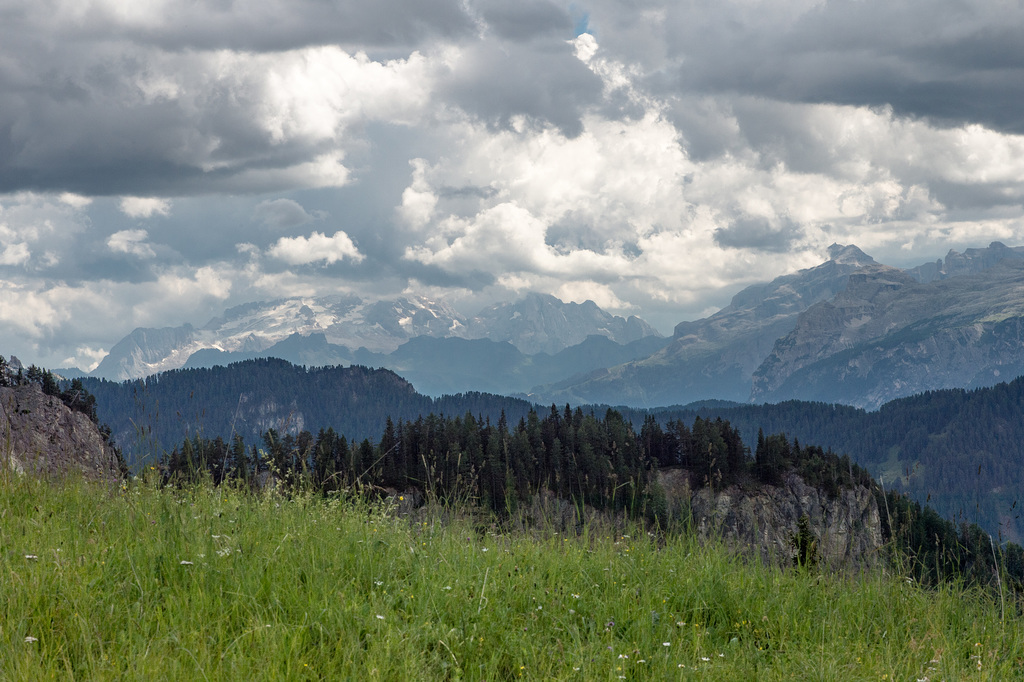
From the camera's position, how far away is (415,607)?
695cm

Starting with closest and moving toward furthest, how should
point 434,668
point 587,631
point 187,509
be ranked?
point 434,668 < point 587,631 < point 187,509

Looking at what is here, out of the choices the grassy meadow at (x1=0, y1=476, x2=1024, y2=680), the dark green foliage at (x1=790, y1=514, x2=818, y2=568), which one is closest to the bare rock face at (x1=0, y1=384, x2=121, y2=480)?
the grassy meadow at (x1=0, y1=476, x2=1024, y2=680)

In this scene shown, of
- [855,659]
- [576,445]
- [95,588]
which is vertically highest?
[95,588]

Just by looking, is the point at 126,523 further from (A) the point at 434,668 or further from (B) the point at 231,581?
(A) the point at 434,668

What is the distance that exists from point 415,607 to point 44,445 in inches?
645

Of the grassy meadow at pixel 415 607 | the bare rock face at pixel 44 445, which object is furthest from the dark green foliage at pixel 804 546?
the bare rock face at pixel 44 445

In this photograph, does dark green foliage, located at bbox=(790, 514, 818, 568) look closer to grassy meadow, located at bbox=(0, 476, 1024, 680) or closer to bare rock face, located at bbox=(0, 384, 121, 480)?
grassy meadow, located at bbox=(0, 476, 1024, 680)

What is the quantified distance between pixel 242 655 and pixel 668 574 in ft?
16.5

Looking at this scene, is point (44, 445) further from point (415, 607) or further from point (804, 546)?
point (804, 546)

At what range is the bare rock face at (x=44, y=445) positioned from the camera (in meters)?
11.2

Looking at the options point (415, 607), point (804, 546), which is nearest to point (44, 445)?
point (415, 607)

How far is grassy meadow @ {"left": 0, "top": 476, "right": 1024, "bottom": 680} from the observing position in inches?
238

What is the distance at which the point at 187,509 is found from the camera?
927cm

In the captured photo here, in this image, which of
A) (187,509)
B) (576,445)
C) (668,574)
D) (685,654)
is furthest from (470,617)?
(576,445)
